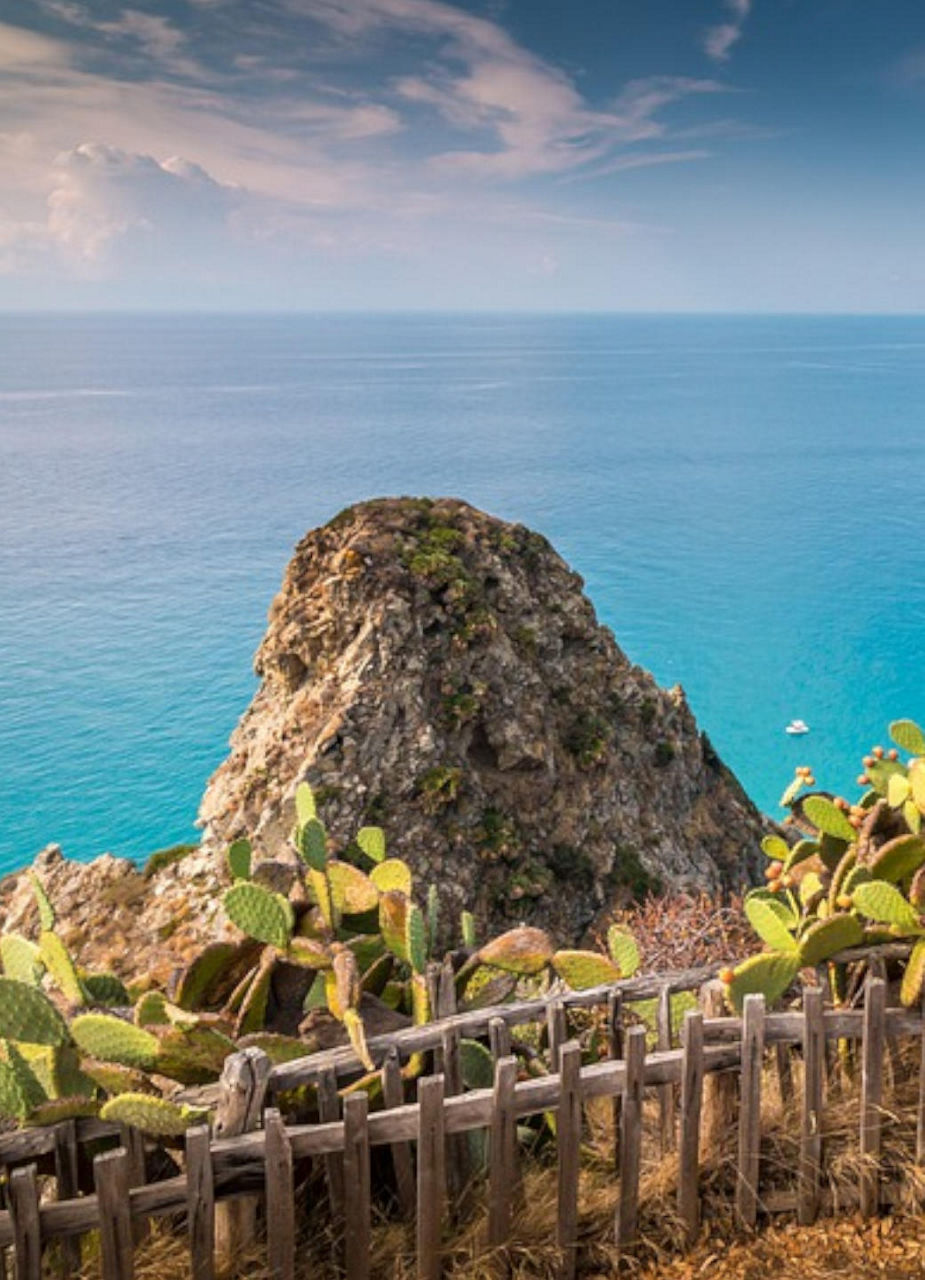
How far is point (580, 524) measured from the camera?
90.5 metres

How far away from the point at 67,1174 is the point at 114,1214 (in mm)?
485

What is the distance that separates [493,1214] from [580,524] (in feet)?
284

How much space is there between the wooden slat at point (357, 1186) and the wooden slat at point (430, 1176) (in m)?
0.24

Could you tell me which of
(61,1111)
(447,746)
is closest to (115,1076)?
(61,1111)

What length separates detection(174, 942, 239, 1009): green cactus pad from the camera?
239 inches

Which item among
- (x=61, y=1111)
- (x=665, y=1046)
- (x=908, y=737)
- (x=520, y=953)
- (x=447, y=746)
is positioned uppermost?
(x=908, y=737)

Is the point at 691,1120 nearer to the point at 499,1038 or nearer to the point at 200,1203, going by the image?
the point at 499,1038

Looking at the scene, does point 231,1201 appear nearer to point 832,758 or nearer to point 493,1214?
point 493,1214

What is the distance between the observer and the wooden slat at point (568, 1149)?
5059mm

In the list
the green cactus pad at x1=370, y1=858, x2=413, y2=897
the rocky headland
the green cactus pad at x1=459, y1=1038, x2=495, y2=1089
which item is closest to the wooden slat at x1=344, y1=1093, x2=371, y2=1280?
the green cactus pad at x1=459, y1=1038, x2=495, y2=1089

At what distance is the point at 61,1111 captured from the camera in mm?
4902

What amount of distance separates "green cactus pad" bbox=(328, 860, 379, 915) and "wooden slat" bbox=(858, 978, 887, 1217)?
2.75m

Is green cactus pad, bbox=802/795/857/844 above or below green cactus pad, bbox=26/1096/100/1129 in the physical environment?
above

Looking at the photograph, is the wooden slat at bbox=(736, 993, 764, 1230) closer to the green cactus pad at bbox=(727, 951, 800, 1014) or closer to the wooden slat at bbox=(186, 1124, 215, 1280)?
the green cactus pad at bbox=(727, 951, 800, 1014)
